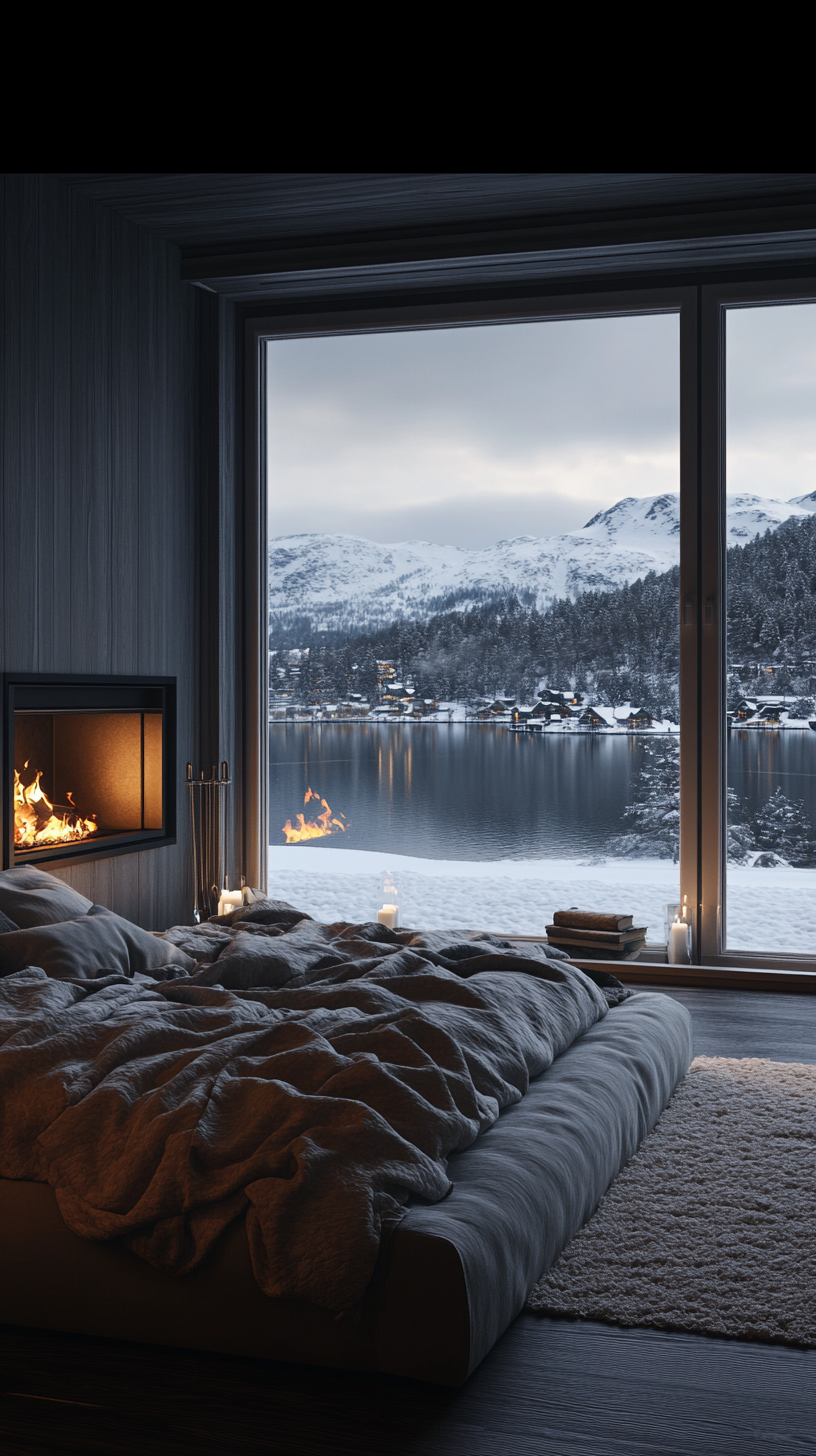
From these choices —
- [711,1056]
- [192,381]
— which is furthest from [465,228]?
[711,1056]

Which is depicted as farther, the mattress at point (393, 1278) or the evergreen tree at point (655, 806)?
the evergreen tree at point (655, 806)

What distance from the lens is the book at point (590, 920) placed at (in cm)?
506

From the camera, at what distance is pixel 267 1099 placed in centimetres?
212

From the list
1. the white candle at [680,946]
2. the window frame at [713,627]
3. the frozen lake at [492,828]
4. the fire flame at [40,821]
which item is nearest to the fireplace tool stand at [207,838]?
the frozen lake at [492,828]

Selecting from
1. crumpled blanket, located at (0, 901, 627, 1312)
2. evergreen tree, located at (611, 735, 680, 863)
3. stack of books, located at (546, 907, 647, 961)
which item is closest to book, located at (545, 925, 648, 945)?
stack of books, located at (546, 907, 647, 961)

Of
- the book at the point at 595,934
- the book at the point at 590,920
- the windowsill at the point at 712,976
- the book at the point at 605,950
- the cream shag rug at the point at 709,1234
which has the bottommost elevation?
the windowsill at the point at 712,976

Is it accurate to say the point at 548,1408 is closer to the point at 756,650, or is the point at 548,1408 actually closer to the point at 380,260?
the point at 756,650

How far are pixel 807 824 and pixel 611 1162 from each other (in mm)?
2922

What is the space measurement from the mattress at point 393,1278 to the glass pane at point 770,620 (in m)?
2.97

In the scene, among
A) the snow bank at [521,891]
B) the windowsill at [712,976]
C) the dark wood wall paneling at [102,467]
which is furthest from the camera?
the snow bank at [521,891]

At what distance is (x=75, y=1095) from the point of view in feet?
7.28

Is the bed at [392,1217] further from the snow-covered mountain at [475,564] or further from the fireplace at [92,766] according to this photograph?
the snow-covered mountain at [475,564]

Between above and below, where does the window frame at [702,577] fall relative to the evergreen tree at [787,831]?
above
